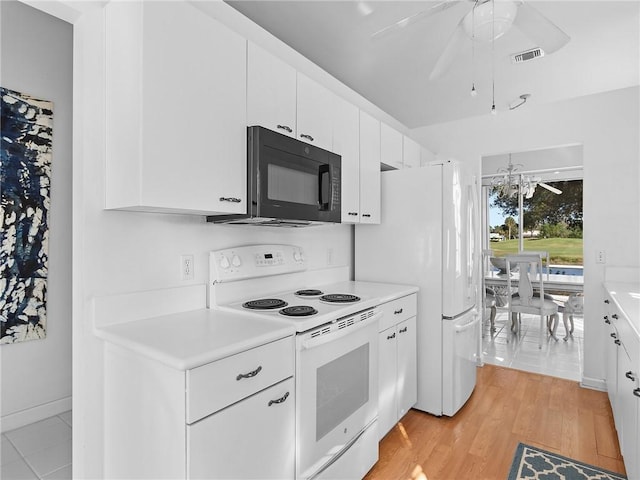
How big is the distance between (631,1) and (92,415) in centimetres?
338

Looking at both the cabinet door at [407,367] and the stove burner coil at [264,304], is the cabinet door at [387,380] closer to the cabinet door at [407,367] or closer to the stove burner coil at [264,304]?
the cabinet door at [407,367]

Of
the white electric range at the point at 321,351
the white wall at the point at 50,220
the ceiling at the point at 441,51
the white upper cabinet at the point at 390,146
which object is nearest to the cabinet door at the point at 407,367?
the white electric range at the point at 321,351

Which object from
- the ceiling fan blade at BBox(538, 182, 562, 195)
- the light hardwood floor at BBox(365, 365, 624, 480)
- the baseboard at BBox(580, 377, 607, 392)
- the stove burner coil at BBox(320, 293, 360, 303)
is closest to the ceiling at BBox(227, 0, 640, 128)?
the stove burner coil at BBox(320, 293, 360, 303)

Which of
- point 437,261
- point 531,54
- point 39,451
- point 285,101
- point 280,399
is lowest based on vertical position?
point 39,451

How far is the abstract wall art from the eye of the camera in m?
2.39

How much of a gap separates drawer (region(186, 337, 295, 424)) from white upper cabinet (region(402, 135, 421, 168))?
7.54 ft

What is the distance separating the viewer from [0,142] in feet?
7.78

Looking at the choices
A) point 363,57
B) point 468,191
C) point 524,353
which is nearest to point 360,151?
point 363,57

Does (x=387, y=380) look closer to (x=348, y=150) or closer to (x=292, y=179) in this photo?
(x=292, y=179)

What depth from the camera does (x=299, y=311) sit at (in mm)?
→ 1731

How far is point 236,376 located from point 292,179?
103 cm

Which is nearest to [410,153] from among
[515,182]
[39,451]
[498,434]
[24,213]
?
[498,434]

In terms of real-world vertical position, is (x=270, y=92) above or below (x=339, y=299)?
above

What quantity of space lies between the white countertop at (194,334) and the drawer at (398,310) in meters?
Answer: 0.88
